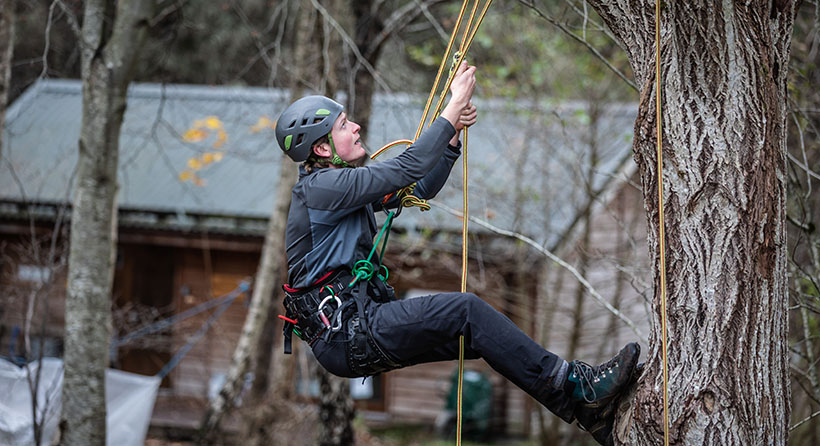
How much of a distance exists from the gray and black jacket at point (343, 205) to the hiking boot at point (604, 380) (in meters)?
1.04

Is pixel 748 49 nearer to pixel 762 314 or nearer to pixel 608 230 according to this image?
pixel 762 314

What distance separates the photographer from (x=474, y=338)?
126 inches

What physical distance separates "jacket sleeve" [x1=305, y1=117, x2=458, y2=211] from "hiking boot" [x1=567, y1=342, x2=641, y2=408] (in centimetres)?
104

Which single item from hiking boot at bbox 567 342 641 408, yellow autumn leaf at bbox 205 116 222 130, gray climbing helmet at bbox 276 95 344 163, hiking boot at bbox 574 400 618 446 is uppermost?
yellow autumn leaf at bbox 205 116 222 130

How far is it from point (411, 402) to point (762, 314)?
10.7 meters

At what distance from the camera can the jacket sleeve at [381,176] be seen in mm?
3236

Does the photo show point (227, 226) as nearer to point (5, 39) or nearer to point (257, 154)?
point (257, 154)

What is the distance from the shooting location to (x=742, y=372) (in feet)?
9.20

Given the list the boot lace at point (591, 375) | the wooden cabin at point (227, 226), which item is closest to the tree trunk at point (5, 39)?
the wooden cabin at point (227, 226)

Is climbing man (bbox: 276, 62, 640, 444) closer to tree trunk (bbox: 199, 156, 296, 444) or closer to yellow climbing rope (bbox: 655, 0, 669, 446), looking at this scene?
yellow climbing rope (bbox: 655, 0, 669, 446)

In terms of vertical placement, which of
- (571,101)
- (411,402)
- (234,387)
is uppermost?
(571,101)

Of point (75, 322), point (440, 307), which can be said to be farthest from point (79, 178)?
point (440, 307)

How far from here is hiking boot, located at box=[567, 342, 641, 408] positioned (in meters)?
3.12

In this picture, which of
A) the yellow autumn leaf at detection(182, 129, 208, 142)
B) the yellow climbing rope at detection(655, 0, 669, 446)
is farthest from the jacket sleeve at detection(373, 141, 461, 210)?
the yellow autumn leaf at detection(182, 129, 208, 142)
